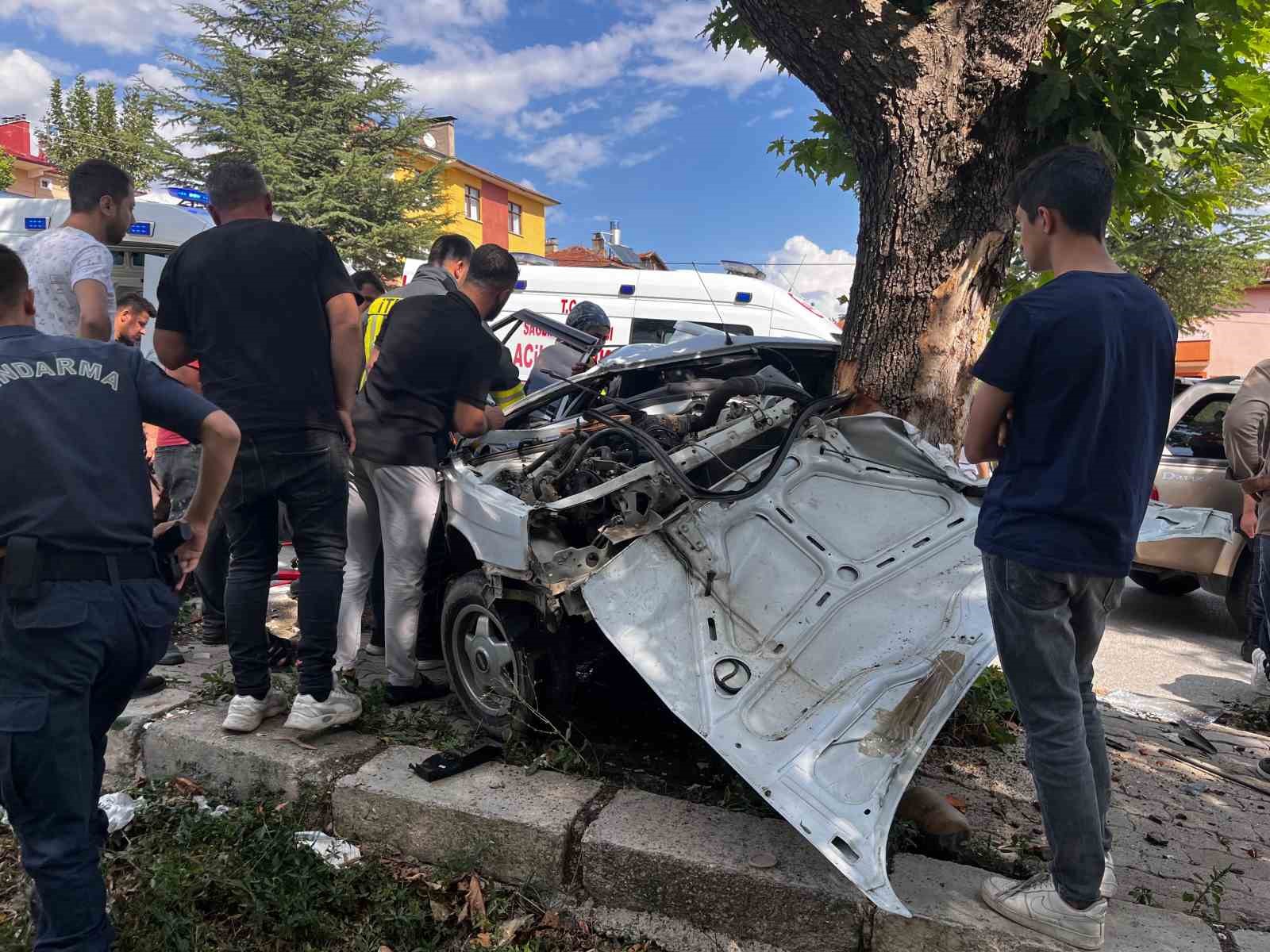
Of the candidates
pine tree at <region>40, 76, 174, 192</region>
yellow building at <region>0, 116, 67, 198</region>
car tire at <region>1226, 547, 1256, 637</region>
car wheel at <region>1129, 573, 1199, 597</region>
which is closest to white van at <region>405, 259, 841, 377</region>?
car wheel at <region>1129, 573, 1199, 597</region>

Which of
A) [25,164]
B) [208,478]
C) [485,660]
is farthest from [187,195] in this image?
[25,164]

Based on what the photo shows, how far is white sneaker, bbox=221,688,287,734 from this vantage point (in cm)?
352

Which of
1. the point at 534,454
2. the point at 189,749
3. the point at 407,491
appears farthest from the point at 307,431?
the point at 189,749

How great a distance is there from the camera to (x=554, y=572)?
318 cm

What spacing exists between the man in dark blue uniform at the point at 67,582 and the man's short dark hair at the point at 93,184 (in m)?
1.79

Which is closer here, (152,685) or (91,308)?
(91,308)

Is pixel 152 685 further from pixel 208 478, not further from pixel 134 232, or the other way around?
pixel 134 232

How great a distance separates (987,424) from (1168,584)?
6.93m

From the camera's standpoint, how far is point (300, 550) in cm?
351

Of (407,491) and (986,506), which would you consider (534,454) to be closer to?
(407,491)

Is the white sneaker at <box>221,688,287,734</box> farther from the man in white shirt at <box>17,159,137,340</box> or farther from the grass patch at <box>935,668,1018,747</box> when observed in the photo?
the grass patch at <box>935,668,1018,747</box>

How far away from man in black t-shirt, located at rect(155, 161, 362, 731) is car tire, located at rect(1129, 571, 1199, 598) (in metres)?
7.08

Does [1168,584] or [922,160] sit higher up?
[922,160]

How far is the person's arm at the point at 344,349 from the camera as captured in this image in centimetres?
350
